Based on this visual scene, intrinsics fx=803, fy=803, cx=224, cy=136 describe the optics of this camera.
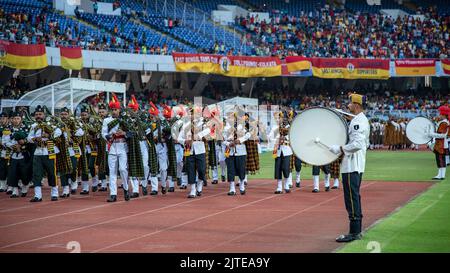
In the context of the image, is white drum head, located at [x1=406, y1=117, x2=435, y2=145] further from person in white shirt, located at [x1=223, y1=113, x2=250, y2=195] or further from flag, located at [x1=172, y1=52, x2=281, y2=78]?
flag, located at [x1=172, y1=52, x2=281, y2=78]

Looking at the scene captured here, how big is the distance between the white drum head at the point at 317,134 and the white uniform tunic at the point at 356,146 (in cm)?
15

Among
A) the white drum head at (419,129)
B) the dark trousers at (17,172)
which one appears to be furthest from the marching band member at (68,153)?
the white drum head at (419,129)

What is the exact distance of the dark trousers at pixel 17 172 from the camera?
62.4 feet

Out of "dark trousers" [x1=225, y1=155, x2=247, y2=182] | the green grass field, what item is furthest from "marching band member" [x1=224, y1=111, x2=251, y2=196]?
the green grass field

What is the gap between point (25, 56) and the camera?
37.0 m

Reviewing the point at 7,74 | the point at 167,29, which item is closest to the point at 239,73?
the point at 167,29

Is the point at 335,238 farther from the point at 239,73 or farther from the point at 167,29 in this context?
the point at 167,29

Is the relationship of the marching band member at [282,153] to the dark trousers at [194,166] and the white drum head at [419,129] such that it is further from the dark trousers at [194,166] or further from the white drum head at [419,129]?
the white drum head at [419,129]

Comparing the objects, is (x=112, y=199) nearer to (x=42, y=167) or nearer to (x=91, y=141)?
(x=42, y=167)

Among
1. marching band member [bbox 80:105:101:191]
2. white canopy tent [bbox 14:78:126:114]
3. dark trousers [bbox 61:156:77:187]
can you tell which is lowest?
dark trousers [bbox 61:156:77:187]

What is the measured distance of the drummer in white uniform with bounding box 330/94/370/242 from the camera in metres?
11.4

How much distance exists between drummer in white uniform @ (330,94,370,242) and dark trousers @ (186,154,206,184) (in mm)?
6940

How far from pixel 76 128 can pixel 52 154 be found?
1.93m

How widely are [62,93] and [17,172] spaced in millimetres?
10441
